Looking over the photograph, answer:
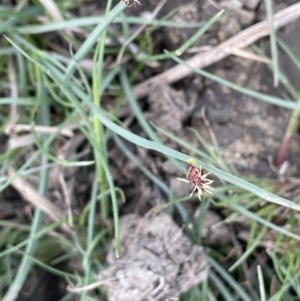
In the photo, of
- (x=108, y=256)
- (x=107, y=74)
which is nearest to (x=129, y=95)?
(x=107, y=74)

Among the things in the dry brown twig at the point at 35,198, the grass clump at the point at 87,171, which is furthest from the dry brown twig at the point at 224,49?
the dry brown twig at the point at 35,198

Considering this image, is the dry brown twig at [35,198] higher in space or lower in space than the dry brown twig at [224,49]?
lower

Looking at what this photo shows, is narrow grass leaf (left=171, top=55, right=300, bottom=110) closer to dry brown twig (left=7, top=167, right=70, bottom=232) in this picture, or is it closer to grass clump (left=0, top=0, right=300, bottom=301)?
grass clump (left=0, top=0, right=300, bottom=301)

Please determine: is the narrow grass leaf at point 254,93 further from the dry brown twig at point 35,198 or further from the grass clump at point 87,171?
the dry brown twig at point 35,198

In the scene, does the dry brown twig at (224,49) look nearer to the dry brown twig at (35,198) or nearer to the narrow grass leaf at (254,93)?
the narrow grass leaf at (254,93)

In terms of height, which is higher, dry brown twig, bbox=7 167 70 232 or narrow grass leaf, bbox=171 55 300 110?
narrow grass leaf, bbox=171 55 300 110

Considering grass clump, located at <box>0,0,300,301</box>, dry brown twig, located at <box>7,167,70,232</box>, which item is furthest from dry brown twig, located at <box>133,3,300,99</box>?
dry brown twig, located at <box>7,167,70,232</box>

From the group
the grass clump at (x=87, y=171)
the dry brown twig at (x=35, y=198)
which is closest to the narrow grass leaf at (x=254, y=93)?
the grass clump at (x=87, y=171)

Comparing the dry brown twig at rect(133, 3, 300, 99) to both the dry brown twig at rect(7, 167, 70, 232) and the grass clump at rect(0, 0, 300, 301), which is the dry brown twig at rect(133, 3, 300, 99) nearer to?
the grass clump at rect(0, 0, 300, 301)

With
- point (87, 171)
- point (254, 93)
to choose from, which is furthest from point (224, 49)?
point (87, 171)
